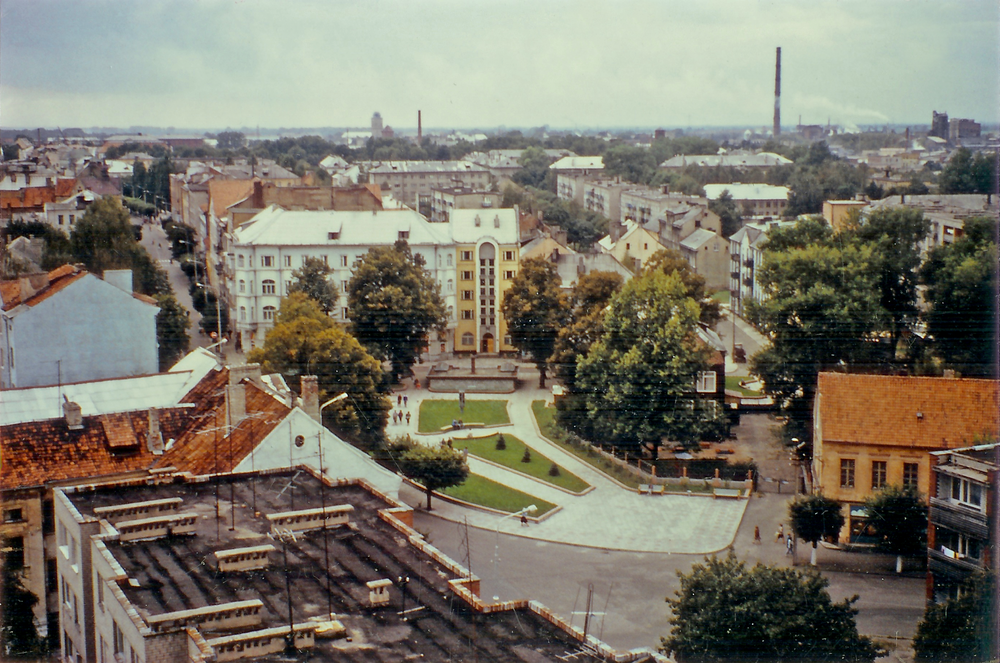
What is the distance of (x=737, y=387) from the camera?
59.2 feet

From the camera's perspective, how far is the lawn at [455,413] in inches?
640

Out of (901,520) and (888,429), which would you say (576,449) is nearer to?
(888,429)

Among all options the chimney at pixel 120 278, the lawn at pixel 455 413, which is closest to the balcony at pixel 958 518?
the lawn at pixel 455 413

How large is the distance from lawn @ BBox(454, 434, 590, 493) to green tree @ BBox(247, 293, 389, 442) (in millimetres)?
1585

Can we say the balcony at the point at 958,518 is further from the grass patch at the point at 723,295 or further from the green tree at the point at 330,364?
the grass patch at the point at 723,295

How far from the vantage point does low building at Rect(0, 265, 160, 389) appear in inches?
480

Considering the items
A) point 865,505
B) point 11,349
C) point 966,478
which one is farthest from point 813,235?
point 11,349

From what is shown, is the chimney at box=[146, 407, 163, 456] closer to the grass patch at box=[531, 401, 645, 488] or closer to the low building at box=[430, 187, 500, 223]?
the grass patch at box=[531, 401, 645, 488]

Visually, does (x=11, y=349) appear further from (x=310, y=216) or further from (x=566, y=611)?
(x=310, y=216)

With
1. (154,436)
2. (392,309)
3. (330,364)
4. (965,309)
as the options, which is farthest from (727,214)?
(154,436)

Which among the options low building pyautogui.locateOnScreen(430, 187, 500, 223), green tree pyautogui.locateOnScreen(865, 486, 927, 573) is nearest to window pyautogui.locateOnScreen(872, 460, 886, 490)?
green tree pyautogui.locateOnScreen(865, 486, 927, 573)

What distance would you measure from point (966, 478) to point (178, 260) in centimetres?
2190

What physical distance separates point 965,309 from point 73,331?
11.1m

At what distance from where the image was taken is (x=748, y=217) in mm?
34812
